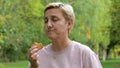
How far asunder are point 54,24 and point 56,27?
0.02m

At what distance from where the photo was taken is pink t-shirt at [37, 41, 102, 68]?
241cm

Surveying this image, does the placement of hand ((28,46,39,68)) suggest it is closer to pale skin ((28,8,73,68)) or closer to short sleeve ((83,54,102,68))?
pale skin ((28,8,73,68))

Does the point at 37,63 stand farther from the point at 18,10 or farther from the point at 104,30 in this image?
the point at 104,30

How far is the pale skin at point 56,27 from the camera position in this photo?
237 cm

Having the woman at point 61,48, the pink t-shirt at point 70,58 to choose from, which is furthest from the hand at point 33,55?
the pink t-shirt at point 70,58

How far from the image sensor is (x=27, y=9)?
12148mm

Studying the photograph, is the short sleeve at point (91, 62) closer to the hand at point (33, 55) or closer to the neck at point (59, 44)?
the neck at point (59, 44)

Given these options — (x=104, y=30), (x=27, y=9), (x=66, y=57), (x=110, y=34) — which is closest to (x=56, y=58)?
(x=66, y=57)

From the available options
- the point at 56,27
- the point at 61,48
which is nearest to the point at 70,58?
the point at 61,48

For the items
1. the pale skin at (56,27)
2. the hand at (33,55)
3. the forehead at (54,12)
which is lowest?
the hand at (33,55)

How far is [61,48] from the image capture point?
2.46 metres

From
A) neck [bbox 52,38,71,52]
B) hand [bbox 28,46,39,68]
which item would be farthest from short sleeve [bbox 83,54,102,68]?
hand [bbox 28,46,39,68]

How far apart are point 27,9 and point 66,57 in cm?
978

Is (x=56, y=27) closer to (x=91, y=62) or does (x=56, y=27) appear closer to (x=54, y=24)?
(x=54, y=24)
